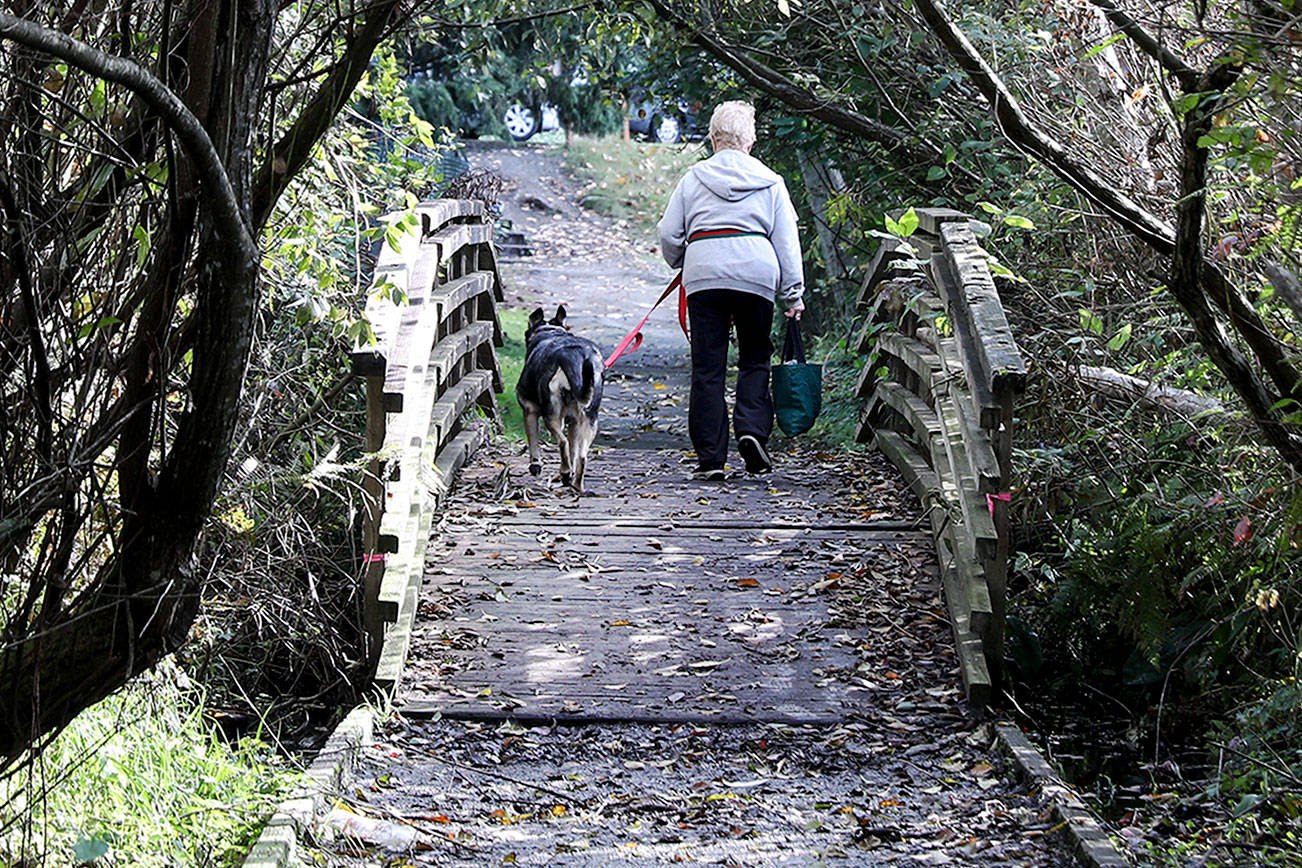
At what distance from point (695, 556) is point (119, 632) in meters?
3.91

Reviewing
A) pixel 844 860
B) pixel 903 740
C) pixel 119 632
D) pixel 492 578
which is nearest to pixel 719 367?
pixel 492 578

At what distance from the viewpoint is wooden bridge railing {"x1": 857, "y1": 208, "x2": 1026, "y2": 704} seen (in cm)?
538

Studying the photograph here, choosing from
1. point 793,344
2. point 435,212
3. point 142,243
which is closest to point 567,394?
point 435,212

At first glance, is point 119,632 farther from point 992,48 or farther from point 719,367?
point 992,48

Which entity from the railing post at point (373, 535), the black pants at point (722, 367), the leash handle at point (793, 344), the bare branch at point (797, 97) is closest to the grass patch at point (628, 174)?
the bare branch at point (797, 97)

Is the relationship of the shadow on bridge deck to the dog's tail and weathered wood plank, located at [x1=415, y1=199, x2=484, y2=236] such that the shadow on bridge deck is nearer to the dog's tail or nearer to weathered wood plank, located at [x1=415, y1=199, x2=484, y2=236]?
the dog's tail

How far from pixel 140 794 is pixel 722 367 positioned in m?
4.72

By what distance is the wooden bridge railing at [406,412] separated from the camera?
552cm

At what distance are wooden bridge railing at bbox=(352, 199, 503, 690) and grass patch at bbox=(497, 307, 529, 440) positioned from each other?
2336 millimetres

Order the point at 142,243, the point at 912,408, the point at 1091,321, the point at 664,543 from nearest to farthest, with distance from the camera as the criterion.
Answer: the point at 142,243, the point at 1091,321, the point at 664,543, the point at 912,408

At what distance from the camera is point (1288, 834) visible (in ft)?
12.9

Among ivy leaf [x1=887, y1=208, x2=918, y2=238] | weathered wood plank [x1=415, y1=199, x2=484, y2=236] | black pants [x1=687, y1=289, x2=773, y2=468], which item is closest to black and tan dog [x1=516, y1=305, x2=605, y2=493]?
black pants [x1=687, y1=289, x2=773, y2=468]

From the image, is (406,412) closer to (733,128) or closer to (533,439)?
(533,439)

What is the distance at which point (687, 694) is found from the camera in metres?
5.43
